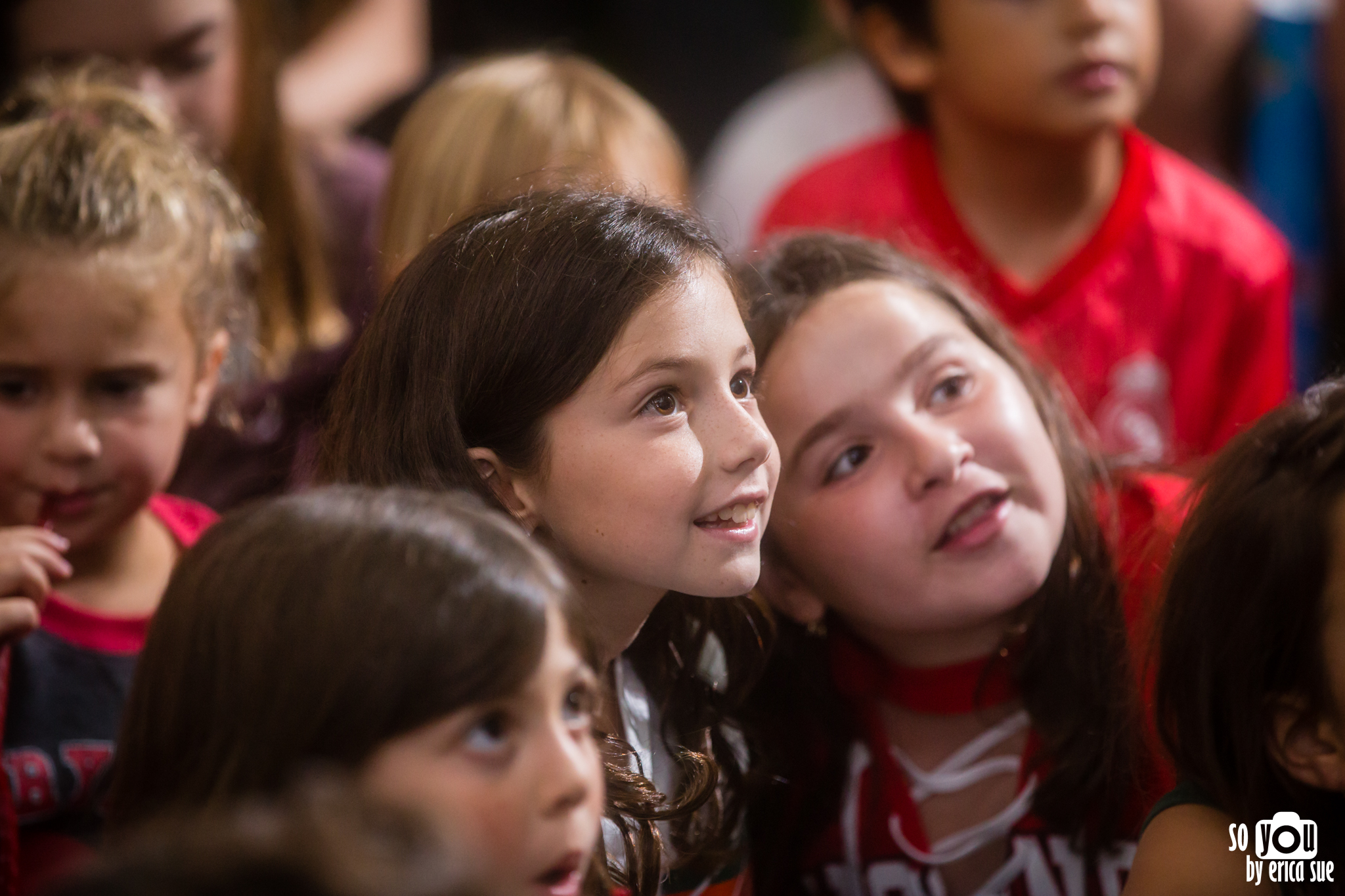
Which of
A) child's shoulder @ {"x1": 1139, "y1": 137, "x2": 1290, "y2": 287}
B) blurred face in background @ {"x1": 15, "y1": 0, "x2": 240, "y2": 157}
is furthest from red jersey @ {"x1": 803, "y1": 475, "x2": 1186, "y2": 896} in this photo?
blurred face in background @ {"x1": 15, "y1": 0, "x2": 240, "y2": 157}

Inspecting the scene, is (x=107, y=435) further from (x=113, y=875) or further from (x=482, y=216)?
(x=113, y=875)

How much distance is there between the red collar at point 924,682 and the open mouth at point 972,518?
5.8 inches

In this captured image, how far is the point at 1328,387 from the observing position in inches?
41.0

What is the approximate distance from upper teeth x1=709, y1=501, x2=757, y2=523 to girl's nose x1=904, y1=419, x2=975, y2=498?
20cm

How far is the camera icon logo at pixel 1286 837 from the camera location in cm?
A: 96

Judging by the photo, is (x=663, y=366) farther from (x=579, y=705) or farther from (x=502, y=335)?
(x=579, y=705)

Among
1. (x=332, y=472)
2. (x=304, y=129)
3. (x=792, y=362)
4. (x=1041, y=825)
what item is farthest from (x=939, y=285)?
Answer: (x=304, y=129)

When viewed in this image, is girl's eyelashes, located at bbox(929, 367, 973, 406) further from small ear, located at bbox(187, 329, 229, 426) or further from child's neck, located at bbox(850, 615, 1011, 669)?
small ear, located at bbox(187, 329, 229, 426)

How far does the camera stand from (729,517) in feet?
Answer: 3.32

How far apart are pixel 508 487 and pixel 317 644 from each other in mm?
310

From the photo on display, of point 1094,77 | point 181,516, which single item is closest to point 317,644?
point 181,516

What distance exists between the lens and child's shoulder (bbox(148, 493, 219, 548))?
1.40m

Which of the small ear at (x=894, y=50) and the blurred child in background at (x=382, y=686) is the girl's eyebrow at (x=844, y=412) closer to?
the blurred child in background at (x=382, y=686)

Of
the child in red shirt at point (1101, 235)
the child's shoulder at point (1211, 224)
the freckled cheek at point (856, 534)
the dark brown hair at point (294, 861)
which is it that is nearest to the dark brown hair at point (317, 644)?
the dark brown hair at point (294, 861)
